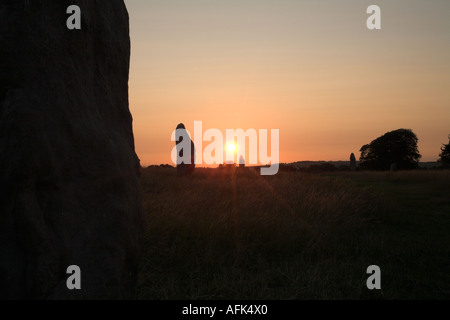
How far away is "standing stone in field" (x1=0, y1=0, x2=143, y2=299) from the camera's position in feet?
7.72

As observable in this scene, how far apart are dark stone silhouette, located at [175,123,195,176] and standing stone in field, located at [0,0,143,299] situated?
1447cm

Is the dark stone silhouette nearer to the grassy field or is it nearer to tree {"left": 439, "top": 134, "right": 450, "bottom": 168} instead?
the grassy field

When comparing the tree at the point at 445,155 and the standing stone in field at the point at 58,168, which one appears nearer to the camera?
the standing stone in field at the point at 58,168

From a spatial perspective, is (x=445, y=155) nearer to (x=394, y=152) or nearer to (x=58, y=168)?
(x=394, y=152)

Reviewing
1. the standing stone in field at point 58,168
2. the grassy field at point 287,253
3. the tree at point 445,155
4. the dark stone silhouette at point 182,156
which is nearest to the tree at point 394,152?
the tree at point 445,155

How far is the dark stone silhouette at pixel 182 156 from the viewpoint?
17.8 meters

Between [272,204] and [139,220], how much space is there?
4.02m

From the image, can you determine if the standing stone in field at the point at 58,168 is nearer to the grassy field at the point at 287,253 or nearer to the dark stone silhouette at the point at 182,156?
the grassy field at the point at 287,253

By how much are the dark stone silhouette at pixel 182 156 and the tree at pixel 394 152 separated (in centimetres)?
2735

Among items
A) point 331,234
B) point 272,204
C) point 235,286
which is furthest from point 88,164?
point 272,204

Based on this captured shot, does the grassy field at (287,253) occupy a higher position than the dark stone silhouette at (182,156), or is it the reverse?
the dark stone silhouette at (182,156)

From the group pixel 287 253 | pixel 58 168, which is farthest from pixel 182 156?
pixel 58 168

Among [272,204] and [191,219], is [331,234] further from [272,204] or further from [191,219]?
[191,219]

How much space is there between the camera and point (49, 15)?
8.99ft
